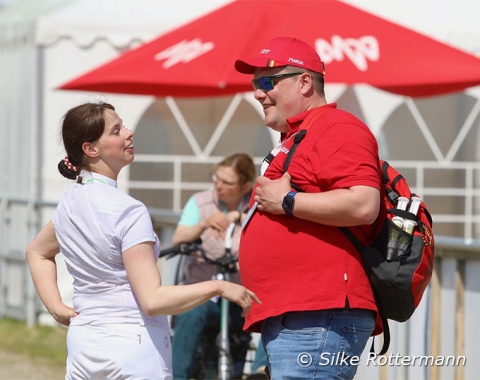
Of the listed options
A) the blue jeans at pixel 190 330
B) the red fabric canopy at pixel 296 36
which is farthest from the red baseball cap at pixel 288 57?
the blue jeans at pixel 190 330

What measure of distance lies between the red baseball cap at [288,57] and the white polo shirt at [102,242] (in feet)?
2.16

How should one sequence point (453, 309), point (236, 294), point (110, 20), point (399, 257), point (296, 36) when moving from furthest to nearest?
point (110, 20) < point (296, 36) < point (453, 309) < point (399, 257) < point (236, 294)

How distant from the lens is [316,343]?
3.47 m

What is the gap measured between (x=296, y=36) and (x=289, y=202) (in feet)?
10.7

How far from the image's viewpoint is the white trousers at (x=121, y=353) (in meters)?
3.54

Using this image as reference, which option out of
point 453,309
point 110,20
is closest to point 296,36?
point 453,309

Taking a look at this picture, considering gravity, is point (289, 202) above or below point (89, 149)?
below

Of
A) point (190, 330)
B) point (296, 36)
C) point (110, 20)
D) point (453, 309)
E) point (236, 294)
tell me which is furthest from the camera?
point (110, 20)

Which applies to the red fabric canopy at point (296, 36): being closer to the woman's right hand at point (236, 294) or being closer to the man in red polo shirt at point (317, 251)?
the man in red polo shirt at point (317, 251)

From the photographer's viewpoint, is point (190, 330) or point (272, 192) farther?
point (190, 330)

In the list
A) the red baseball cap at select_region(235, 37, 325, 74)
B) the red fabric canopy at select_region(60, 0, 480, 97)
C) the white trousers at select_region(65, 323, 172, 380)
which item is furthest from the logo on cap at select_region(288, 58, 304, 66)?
the red fabric canopy at select_region(60, 0, 480, 97)

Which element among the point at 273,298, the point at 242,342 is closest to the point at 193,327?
the point at 242,342

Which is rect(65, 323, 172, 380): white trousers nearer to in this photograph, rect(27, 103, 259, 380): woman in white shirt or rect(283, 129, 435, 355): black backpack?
rect(27, 103, 259, 380): woman in white shirt

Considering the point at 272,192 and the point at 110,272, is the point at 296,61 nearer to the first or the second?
the point at 272,192
